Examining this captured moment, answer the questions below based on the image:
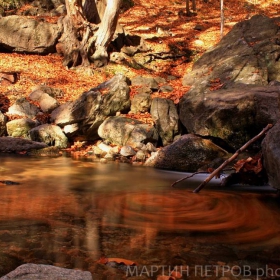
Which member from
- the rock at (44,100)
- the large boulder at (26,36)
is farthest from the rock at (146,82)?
Result: the large boulder at (26,36)

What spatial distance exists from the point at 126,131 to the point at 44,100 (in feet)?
14.4

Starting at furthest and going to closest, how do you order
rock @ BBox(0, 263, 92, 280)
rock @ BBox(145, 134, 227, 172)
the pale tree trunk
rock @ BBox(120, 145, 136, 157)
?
the pale tree trunk, rock @ BBox(120, 145, 136, 157), rock @ BBox(145, 134, 227, 172), rock @ BBox(0, 263, 92, 280)

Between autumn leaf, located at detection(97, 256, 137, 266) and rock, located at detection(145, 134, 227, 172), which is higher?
autumn leaf, located at detection(97, 256, 137, 266)

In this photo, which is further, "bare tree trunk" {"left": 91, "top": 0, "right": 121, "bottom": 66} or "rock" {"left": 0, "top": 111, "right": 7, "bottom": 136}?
"bare tree trunk" {"left": 91, "top": 0, "right": 121, "bottom": 66}

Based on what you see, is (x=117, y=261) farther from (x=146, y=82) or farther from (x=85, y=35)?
(x=85, y=35)

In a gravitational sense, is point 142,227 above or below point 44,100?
above

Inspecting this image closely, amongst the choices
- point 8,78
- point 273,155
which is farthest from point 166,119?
point 8,78

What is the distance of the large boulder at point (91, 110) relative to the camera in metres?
12.2

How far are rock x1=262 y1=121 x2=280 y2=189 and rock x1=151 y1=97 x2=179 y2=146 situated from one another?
217 inches

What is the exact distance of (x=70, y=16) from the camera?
1809cm

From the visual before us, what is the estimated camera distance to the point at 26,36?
1894 cm

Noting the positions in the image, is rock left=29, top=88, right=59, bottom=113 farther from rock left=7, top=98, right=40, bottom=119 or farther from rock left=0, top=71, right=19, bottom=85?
rock left=0, top=71, right=19, bottom=85

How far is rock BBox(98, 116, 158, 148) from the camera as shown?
11.2 meters

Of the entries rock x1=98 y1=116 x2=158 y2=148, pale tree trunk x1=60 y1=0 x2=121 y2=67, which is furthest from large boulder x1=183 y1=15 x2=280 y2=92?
pale tree trunk x1=60 y1=0 x2=121 y2=67
